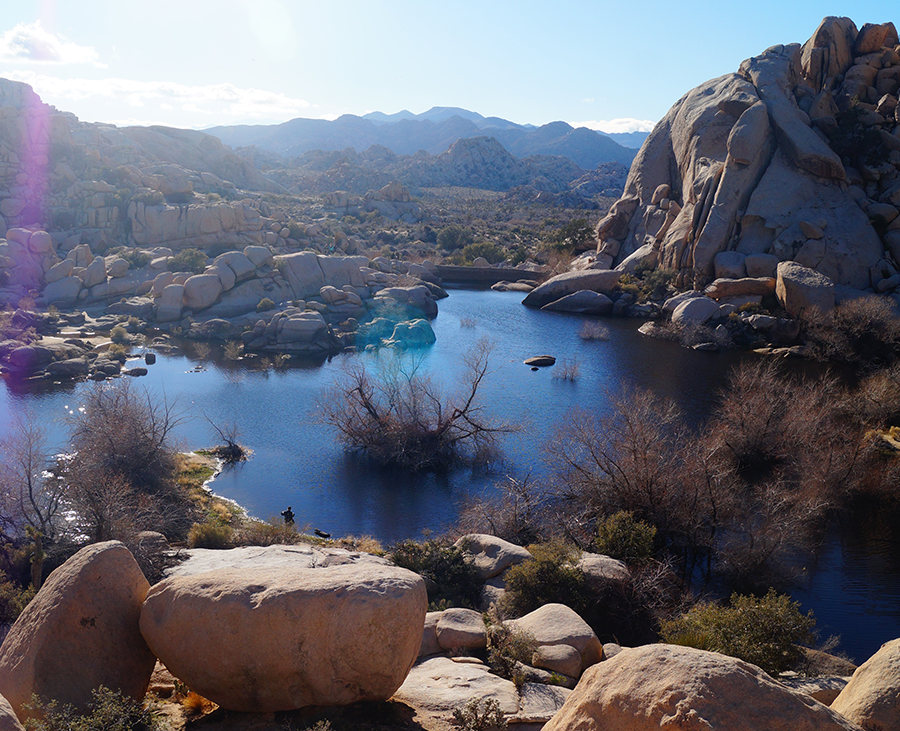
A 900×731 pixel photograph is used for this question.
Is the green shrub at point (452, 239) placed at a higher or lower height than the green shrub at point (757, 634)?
higher

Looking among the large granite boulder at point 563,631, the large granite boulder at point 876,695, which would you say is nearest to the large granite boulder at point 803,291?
the large granite boulder at point 563,631

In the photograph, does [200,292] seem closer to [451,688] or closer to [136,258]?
[136,258]

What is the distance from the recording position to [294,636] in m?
8.20

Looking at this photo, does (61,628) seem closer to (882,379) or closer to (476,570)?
(476,570)

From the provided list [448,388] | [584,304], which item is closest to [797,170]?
[584,304]

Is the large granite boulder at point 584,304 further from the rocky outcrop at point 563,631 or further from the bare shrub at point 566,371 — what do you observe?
the rocky outcrop at point 563,631

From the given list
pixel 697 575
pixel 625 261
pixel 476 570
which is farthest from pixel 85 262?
pixel 697 575

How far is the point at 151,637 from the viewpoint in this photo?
8.89 m

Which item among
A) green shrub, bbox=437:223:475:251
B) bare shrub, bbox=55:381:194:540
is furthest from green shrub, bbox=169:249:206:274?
green shrub, bbox=437:223:475:251

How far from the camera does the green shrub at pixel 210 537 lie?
1920 centimetres

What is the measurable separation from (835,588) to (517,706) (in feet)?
42.4

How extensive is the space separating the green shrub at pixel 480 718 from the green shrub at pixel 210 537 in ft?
40.5

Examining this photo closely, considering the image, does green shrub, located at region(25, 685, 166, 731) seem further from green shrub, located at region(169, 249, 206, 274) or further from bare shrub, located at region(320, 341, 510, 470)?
green shrub, located at region(169, 249, 206, 274)

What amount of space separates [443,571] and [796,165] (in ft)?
152
